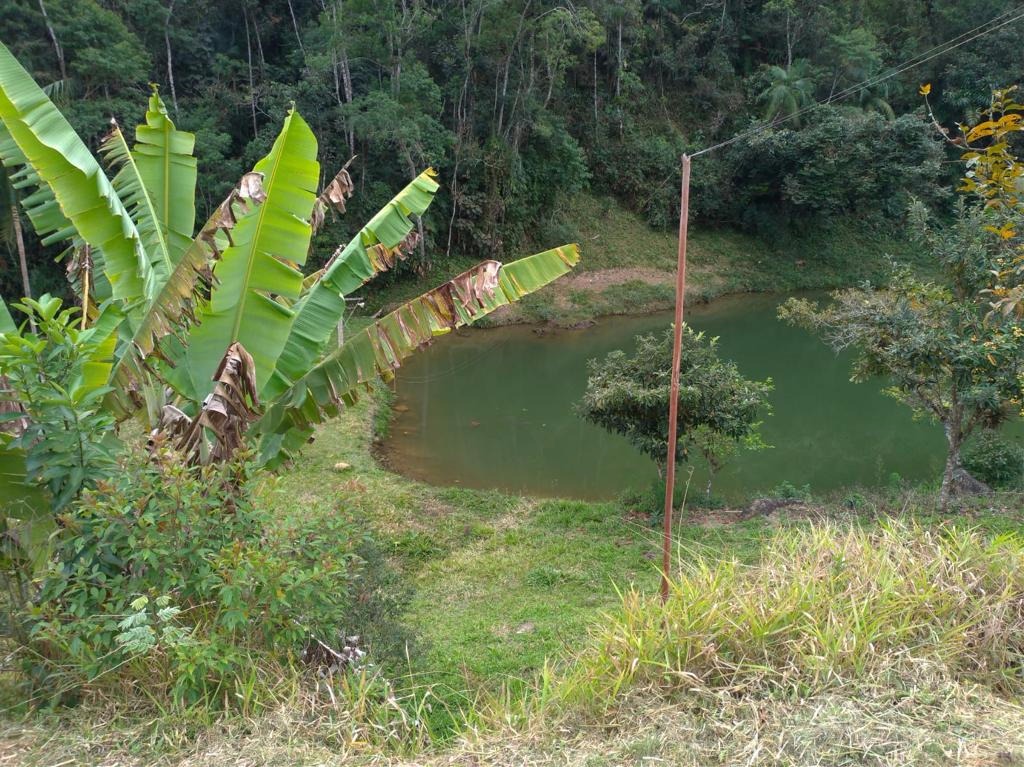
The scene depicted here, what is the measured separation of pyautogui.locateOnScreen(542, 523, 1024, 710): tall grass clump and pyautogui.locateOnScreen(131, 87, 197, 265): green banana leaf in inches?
126

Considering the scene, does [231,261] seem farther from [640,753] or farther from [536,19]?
[536,19]

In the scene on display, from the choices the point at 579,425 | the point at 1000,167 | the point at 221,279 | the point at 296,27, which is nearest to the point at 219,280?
the point at 221,279

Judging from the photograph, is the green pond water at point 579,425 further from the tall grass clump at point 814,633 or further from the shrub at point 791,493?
the tall grass clump at point 814,633

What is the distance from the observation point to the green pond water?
9367 mm

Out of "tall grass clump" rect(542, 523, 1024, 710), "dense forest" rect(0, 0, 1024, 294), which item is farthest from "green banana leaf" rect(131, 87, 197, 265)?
"dense forest" rect(0, 0, 1024, 294)

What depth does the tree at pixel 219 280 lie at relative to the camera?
3.50 m

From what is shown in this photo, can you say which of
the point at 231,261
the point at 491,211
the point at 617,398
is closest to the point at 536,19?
the point at 491,211

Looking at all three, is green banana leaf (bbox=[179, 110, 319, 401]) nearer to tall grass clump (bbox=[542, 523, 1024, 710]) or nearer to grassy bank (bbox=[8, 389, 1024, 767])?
grassy bank (bbox=[8, 389, 1024, 767])

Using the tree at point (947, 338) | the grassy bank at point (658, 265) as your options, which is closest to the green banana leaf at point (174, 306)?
the tree at point (947, 338)

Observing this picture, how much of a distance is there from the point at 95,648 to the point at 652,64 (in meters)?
25.0

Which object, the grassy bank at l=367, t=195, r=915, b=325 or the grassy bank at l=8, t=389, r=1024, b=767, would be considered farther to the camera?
the grassy bank at l=367, t=195, r=915, b=325

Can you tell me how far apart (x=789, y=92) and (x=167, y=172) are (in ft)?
69.1

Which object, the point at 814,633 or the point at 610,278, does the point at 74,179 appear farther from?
the point at 610,278

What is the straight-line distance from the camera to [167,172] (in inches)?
170
